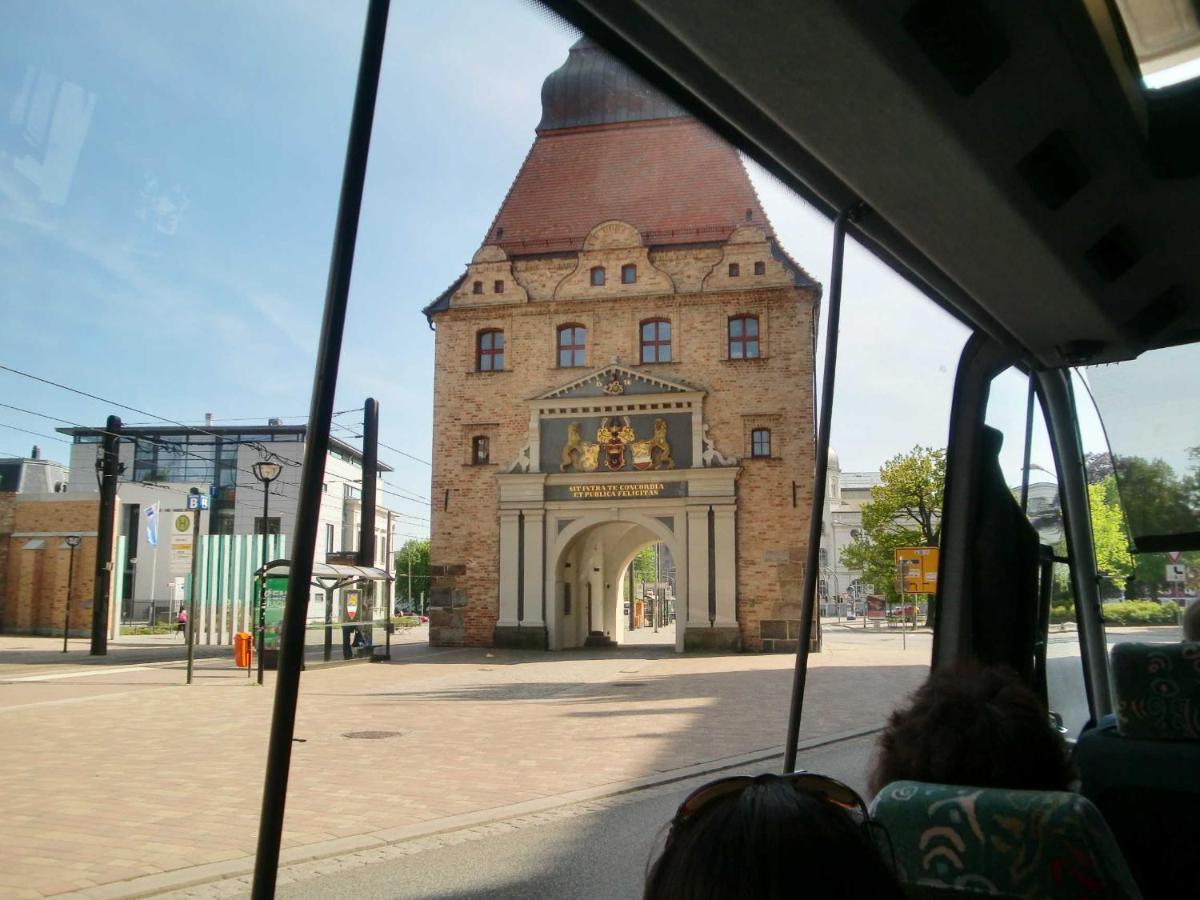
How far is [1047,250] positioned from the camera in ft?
11.5

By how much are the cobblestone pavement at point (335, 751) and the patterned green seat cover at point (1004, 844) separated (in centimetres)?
464

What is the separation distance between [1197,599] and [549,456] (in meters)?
26.3

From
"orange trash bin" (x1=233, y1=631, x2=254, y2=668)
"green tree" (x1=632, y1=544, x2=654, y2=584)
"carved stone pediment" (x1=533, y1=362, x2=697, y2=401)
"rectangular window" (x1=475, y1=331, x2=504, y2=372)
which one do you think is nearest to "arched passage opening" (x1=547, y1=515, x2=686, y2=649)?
"carved stone pediment" (x1=533, y1=362, x2=697, y2=401)

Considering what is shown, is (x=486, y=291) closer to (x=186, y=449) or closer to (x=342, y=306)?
(x=186, y=449)

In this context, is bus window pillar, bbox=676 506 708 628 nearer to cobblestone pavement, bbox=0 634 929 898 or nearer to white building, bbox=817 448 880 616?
white building, bbox=817 448 880 616

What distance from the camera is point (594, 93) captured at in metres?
2.28

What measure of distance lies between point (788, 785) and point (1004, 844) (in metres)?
0.75

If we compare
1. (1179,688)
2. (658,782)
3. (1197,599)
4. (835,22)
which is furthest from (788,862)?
(658,782)

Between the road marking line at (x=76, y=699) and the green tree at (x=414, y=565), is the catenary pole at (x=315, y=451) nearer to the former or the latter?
the road marking line at (x=76, y=699)

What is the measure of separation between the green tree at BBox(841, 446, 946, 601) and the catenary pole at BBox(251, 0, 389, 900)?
2407 cm

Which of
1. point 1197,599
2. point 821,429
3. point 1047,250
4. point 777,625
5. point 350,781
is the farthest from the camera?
point 777,625

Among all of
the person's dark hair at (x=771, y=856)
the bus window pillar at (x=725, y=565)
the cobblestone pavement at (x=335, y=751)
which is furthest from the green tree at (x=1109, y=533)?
the bus window pillar at (x=725, y=565)

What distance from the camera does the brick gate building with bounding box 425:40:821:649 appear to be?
94.3 ft

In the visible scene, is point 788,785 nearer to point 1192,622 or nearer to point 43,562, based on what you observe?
point 1192,622
